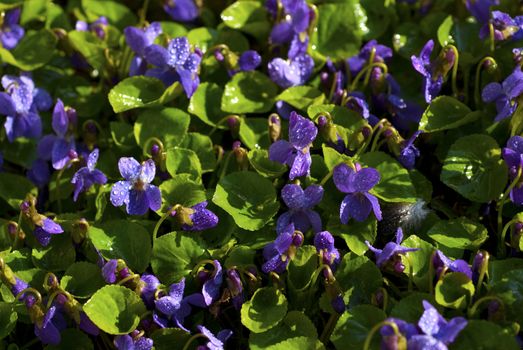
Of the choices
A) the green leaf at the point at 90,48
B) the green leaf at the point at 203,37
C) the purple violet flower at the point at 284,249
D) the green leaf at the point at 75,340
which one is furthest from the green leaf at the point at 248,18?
the green leaf at the point at 75,340

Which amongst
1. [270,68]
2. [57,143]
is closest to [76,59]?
[57,143]

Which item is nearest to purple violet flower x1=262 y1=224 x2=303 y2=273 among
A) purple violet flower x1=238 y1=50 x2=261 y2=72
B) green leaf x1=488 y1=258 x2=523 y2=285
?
green leaf x1=488 y1=258 x2=523 y2=285

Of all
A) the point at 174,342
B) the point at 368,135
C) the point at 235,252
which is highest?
the point at 368,135

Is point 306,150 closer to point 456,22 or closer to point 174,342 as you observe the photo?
point 174,342

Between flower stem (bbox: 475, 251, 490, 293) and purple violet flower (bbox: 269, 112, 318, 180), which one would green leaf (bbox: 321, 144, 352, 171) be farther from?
flower stem (bbox: 475, 251, 490, 293)

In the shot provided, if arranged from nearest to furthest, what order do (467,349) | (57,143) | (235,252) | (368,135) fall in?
(467,349)
(235,252)
(368,135)
(57,143)

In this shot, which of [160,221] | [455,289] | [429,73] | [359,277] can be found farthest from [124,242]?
[429,73]
